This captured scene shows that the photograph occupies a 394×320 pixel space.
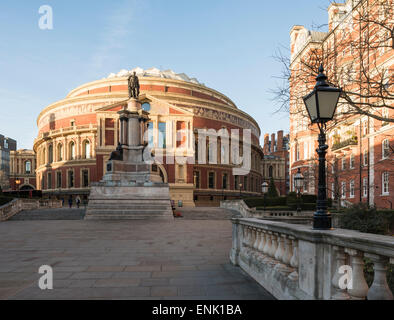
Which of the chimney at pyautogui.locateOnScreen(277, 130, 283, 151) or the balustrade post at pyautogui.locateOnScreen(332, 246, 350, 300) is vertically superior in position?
the chimney at pyautogui.locateOnScreen(277, 130, 283, 151)

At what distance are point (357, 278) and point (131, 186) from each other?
22.7 meters

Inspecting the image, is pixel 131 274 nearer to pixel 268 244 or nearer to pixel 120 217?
pixel 268 244

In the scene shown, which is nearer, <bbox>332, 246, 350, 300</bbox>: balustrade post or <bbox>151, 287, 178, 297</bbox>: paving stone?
<bbox>332, 246, 350, 300</bbox>: balustrade post

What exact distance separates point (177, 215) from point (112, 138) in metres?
25.9

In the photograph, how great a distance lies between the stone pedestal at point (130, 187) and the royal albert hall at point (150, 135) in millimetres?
18859

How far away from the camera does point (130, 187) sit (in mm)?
24609

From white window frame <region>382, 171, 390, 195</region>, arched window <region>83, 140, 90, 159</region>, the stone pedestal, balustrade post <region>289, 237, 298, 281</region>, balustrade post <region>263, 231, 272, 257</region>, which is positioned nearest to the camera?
balustrade post <region>289, 237, 298, 281</region>

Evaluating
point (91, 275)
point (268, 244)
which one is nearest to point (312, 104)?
point (268, 244)

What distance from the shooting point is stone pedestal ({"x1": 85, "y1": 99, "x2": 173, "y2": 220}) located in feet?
74.2

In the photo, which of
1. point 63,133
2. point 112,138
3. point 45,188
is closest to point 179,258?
point 112,138

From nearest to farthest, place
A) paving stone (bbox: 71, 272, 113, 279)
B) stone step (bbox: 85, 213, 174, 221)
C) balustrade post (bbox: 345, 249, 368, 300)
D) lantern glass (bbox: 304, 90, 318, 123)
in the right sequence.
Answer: balustrade post (bbox: 345, 249, 368, 300) < lantern glass (bbox: 304, 90, 318, 123) < paving stone (bbox: 71, 272, 113, 279) < stone step (bbox: 85, 213, 174, 221)

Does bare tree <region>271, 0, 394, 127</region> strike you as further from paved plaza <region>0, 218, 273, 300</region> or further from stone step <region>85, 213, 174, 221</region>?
stone step <region>85, 213, 174, 221</region>

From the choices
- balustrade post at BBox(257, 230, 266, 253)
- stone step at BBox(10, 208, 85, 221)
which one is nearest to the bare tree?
balustrade post at BBox(257, 230, 266, 253)
